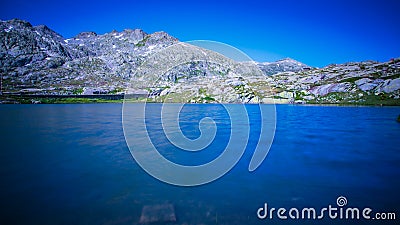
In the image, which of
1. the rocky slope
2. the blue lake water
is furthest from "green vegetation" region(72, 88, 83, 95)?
the blue lake water

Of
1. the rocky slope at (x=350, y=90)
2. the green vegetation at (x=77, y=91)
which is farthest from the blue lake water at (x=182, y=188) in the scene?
the green vegetation at (x=77, y=91)

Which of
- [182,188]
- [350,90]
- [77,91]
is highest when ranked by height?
[350,90]

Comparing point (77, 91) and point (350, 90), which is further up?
point (350, 90)

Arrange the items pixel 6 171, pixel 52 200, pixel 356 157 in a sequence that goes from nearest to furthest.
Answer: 1. pixel 52 200
2. pixel 6 171
3. pixel 356 157

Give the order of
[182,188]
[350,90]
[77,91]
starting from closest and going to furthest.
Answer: [182,188] → [350,90] → [77,91]

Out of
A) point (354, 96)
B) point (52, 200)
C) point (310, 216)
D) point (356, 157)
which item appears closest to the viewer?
point (310, 216)

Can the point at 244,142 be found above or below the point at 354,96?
below

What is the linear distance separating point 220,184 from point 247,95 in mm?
123959

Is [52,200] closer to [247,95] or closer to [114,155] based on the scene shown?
[114,155]

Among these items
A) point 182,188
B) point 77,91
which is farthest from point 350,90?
point 77,91

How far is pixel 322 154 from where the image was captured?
18.4 meters

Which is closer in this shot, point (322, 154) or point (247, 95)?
point (322, 154)

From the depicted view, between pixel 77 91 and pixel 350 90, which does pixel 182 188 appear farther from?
pixel 77 91

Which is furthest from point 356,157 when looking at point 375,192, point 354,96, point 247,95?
point 247,95
